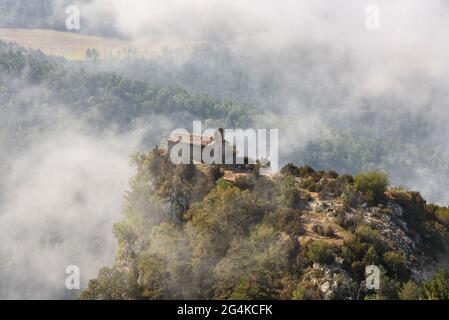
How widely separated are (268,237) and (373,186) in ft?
42.3

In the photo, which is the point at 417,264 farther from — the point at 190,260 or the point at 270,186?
the point at 190,260

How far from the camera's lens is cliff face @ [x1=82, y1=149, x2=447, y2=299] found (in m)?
46.6

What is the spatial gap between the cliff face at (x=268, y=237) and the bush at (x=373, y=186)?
0.09 meters

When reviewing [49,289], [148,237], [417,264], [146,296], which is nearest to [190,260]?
[146,296]

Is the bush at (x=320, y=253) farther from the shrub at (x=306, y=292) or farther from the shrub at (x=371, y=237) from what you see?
the shrub at (x=371, y=237)

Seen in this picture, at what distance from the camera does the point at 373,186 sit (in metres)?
56.8

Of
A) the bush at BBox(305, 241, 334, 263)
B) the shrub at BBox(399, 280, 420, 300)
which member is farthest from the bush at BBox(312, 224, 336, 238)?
the shrub at BBox(399, 280, 420, 300)

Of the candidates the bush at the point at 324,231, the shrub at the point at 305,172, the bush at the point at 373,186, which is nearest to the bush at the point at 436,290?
the bush at the point at 324,231

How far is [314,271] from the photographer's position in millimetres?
→ 46844

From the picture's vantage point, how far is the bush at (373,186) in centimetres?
5650

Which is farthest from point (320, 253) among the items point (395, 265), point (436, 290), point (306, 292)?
point (436, 290)

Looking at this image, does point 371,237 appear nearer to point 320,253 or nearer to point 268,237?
point 320,253

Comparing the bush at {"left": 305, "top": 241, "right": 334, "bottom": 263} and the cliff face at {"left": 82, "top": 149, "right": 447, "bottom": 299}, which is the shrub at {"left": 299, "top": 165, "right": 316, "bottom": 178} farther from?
the bush at {"left": 305, "top": 241, "right": 334, "bottom": 263}
